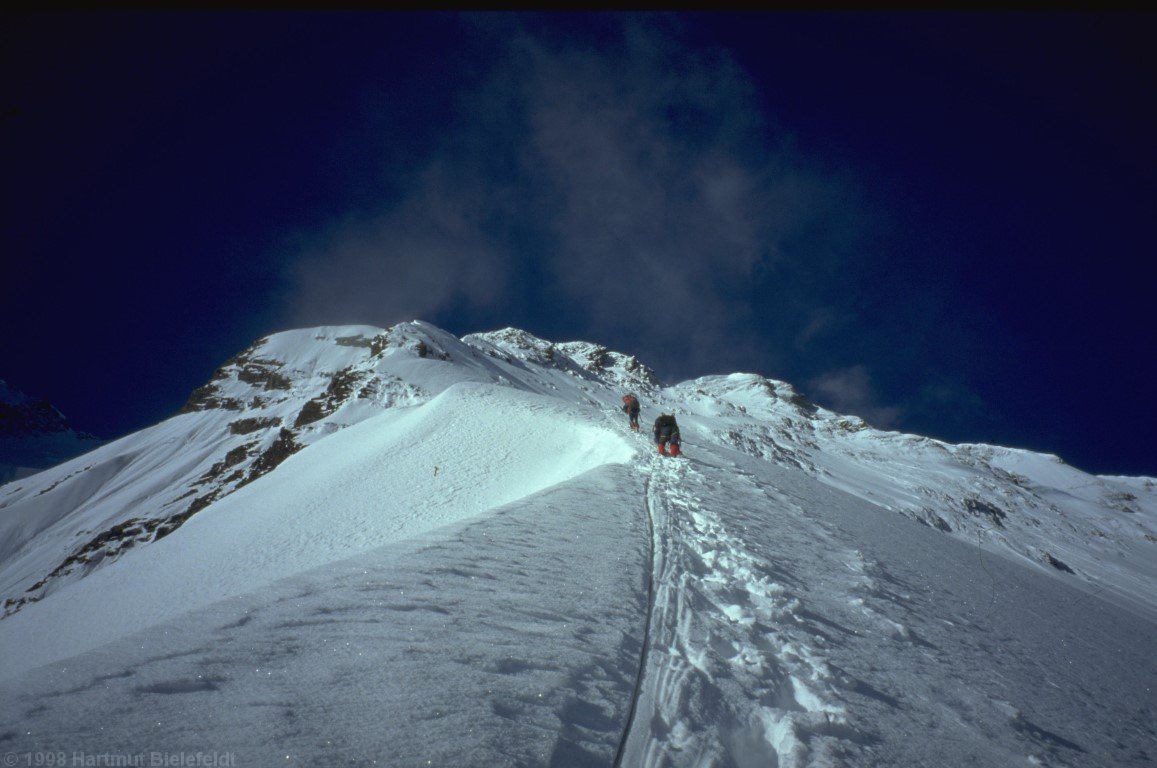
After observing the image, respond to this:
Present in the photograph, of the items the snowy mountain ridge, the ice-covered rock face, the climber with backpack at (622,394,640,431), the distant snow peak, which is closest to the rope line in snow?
the climber with backpack at (622,394,640,431)

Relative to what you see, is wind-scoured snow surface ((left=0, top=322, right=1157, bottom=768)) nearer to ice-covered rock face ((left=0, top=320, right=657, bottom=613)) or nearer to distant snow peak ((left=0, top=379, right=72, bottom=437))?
ice-covered rock face ((left=0, top=320, right=657, bottom=613))

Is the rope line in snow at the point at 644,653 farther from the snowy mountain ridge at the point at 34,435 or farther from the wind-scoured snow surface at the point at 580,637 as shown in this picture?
the snowy mountain ridge at the point at 34,435

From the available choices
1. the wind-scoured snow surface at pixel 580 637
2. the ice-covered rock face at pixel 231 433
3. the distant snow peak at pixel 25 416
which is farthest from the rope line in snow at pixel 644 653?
the distant snow peak at pixel 25 416

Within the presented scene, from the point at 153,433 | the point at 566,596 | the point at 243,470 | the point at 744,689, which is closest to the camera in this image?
the point at 744,689

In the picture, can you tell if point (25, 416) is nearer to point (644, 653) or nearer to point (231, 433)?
point (231, 433)

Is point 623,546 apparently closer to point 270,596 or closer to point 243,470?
point 270,596

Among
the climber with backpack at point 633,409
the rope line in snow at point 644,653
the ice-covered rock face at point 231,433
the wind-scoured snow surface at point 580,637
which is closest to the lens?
the wind-scoured snow surface at point 580,637

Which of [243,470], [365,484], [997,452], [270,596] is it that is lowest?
[243,470]

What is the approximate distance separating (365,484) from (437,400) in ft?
35.1

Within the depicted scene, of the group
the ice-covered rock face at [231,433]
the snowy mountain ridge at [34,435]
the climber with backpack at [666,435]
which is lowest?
the snowy mountain ridge at [34,435]

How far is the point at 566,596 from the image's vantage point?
484 cm

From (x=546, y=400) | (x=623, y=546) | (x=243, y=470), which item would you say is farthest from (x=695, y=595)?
(x=243, y=470)

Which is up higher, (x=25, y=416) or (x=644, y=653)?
(x=644, y=653)

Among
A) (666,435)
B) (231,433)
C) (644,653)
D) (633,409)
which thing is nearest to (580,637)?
(644,653)
